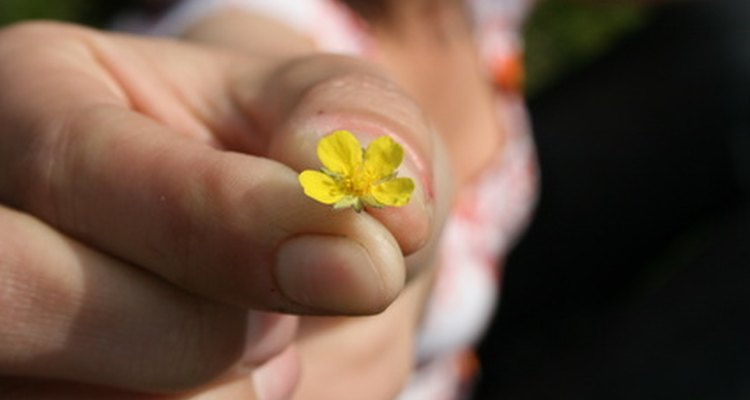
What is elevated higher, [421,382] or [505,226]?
[505,226]

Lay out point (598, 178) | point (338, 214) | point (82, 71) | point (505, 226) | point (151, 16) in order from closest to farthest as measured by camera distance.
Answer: point (338, 214) < point (82, 71) < point (151, 16) < point (505, 226) < point (598, 178)

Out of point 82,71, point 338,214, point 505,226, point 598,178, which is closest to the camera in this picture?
point 338,214

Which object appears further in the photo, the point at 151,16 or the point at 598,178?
the point at 598,178

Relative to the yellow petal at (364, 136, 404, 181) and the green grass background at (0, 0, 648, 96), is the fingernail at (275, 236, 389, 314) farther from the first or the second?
the green grass background at (0, 0, 648, 96)

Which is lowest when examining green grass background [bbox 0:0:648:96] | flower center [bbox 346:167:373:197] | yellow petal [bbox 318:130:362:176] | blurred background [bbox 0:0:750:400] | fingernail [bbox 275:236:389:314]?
fingernail [bbox 275:236:389:314]

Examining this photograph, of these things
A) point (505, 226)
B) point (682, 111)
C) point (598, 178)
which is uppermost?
point (682, 111)

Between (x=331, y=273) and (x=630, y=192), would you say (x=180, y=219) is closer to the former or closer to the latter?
(x=331, y=273)

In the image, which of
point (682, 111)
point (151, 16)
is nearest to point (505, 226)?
point (682, 111)

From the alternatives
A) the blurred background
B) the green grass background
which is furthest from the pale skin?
the green grass background

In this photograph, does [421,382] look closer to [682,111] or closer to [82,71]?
[682,111]
